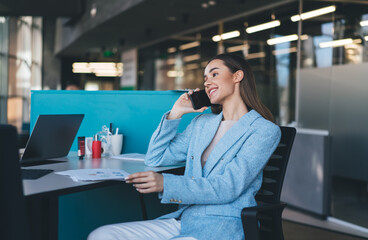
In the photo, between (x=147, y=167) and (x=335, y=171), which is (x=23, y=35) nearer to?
(x=335, y=171)

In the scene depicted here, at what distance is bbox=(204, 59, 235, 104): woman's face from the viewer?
2.15 metres

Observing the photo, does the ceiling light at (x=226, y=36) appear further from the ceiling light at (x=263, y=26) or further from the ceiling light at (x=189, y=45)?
the ceiling light at (x=189, y=45)

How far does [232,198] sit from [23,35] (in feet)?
43.6

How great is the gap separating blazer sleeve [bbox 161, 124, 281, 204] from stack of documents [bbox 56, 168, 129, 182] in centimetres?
26

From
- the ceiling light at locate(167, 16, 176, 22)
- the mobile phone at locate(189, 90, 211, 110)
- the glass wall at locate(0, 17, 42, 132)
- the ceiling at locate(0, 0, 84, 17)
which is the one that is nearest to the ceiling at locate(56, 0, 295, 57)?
the ceiling light at locate(167, 16, 176, 22)

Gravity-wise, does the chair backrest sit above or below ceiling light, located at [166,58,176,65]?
below

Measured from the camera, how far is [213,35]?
7.67 metres

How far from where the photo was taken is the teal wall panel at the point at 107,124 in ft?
10.0

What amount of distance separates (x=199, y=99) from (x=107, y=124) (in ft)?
3.10

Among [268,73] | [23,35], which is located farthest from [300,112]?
[23,35]

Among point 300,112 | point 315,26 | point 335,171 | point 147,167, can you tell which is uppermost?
point 315,26

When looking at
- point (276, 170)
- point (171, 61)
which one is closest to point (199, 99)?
point (276, 170)

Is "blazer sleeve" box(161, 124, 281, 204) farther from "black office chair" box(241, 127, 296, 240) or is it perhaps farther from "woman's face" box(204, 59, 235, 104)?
"woman's face" box(204, 59, 235, 104)

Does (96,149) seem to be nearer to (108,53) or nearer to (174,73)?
(174,73)
